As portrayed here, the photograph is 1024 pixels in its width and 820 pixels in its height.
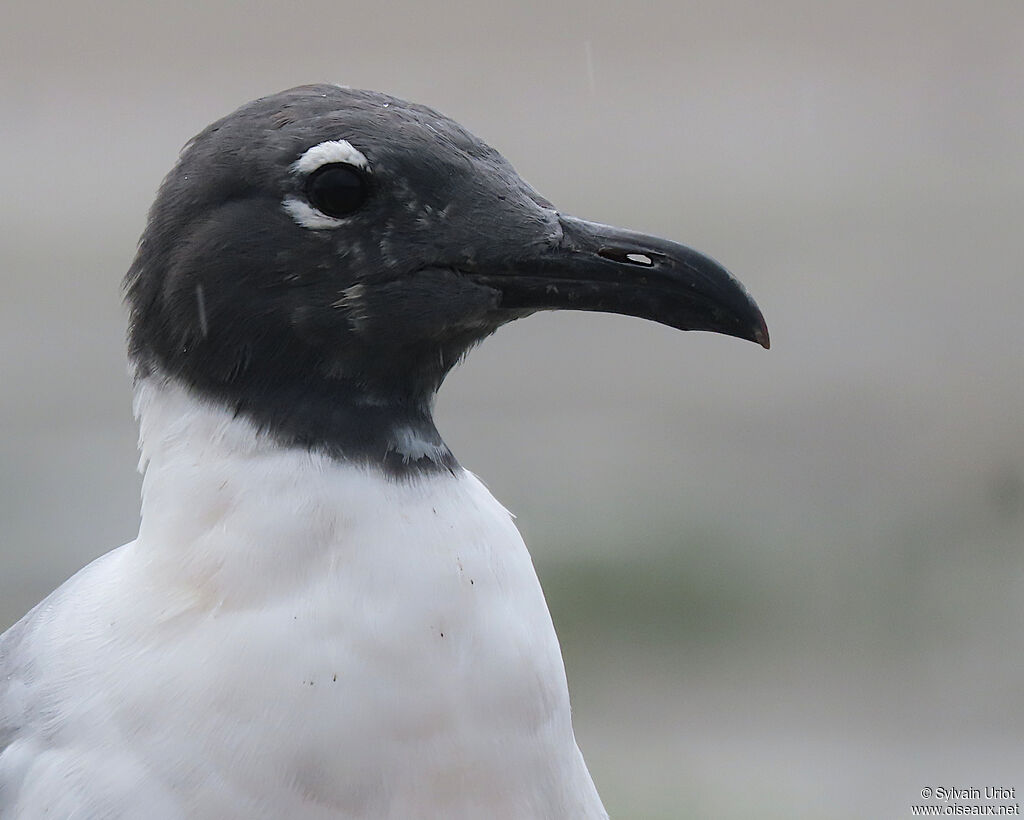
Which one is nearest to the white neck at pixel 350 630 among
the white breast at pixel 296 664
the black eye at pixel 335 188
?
the white breast at pixel 296 664

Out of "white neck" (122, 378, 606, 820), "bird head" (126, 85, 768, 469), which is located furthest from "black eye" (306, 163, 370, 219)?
"white neck" (122, 378, 606, 820)

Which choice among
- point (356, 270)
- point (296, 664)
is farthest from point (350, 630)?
point (356, 270)

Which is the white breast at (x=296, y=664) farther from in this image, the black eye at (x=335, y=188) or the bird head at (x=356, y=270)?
the black eye at (x=335, y=188)

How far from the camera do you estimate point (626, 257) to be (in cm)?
100

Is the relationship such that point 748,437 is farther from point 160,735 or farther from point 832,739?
point 160,735

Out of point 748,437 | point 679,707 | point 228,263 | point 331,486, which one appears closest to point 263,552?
point 331,486

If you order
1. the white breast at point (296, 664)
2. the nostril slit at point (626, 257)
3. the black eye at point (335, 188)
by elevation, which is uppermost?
the black eye at point (335, 188)

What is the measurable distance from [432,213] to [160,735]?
424 mm

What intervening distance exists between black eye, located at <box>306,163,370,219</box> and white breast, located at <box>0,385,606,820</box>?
0.18 metres

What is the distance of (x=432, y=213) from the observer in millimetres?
981

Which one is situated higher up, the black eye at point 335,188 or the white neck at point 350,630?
the black eye at point 335,188

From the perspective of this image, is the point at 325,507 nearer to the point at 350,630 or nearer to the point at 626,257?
the point at 350,630

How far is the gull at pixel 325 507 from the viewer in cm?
91

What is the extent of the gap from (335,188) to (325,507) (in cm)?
23
